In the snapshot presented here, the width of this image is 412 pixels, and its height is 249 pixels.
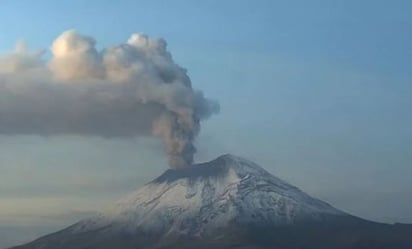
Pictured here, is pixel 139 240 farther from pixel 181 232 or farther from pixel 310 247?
pixel 310 247

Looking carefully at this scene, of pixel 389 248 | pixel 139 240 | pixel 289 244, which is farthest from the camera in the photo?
pixel 139 240

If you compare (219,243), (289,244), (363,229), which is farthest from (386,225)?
(219,243)

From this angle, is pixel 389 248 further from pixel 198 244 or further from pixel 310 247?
pixel 198 244

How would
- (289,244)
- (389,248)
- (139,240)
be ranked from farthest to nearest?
(139,240) → (289,244) → (389,248)

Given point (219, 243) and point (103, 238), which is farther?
point (103, 238)

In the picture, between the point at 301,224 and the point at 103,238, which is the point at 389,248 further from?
the point at 103,238

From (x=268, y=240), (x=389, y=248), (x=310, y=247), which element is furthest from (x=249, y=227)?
(x=389, y=248)

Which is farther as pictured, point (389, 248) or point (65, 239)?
point (65, 239)
